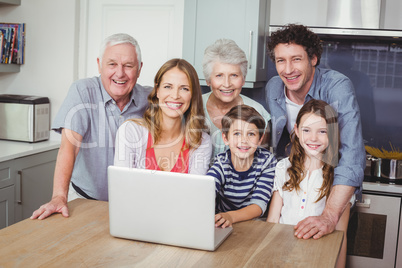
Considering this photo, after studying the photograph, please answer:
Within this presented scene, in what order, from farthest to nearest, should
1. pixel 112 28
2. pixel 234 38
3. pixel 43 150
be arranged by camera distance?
pixel 112 28
pixel 43 150
pixel 234 38

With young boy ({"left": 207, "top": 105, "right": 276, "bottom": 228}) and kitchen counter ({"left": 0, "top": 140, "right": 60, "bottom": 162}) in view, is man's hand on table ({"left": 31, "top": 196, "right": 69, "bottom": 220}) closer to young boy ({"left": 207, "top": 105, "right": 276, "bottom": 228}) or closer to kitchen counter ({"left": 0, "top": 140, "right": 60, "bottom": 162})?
young boy ({"left": 207, "top": 105, "right": 276, "bottom": 228})

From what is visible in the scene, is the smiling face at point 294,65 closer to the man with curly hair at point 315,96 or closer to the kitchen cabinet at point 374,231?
the man with curly hair at point 315,96

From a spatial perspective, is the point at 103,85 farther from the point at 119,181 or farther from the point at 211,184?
the point at 211,184

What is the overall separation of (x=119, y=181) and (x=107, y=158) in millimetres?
809

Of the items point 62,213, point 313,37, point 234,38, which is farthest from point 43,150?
point 313,37

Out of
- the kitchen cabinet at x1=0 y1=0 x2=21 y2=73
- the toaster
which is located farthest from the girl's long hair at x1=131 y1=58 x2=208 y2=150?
the kitchen cabinet at x1=0 y1=0 x2=21 y2=73

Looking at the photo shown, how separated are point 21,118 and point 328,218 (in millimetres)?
2251

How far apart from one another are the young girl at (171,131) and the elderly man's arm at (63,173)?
0.70ft

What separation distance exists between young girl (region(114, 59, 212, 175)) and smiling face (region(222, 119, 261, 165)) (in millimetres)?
100

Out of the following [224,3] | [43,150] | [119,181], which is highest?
[224,3]

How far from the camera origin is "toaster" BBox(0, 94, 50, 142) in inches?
120

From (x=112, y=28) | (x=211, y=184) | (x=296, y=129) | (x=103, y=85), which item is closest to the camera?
(x=211, y=184)

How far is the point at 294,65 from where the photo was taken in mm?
2061

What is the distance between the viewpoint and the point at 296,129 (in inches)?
77.4
